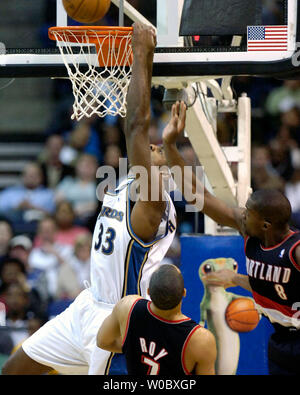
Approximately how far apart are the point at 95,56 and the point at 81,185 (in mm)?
4130

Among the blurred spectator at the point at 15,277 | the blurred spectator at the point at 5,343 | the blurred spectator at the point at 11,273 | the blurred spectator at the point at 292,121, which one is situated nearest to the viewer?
the blurred spectator at the point at 5,343

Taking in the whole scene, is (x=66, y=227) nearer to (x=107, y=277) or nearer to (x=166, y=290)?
(x=107, y=277)

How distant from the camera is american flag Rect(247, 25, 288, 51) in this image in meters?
4.61

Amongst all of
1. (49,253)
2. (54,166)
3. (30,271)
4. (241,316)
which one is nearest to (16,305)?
(30,271)

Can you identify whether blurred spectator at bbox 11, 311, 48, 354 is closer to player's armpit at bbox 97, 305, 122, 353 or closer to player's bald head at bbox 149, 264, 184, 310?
player's armpit at bbox 97, 305, 122, 353

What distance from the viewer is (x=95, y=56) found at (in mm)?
4508

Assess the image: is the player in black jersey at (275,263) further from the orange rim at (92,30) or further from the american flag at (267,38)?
the american flag at (267,38)

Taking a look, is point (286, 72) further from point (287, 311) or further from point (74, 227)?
point (74, 227)

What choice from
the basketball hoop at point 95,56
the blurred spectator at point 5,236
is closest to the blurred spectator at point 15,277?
the blurred spectator at point 5,236

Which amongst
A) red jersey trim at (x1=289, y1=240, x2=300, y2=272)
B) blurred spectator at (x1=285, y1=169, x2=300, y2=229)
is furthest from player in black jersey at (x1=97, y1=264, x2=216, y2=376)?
blurred spectator at (x1=285, y1=169, x2=300, y2=229)

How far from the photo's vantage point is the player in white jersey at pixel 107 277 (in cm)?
441

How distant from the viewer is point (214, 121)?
6.44 metres

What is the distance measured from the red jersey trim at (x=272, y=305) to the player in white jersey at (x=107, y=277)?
2.34 feet

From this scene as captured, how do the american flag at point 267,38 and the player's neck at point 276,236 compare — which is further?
the american flag at point 267,38
